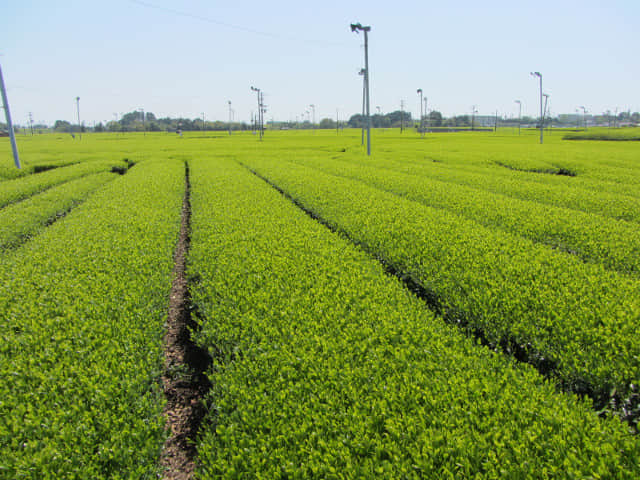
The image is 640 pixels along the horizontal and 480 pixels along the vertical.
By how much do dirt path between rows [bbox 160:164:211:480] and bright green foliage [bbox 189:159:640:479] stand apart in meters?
0.46

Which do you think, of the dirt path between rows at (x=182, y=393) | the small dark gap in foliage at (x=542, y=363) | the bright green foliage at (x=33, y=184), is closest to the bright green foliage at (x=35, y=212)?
the bright green foliage at (x=33, y=184)

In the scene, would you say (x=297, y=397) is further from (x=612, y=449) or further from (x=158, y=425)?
(x=612, y=449)

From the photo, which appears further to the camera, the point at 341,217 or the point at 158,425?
the point at 341,217

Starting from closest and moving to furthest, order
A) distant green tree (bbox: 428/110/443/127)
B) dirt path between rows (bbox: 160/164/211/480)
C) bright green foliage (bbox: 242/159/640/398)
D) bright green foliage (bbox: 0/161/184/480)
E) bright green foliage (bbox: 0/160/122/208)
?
1. bright green foliage (bbox: 0/161/184/480)
2. dirt path between rows (bbox: 160/164/211/480)
3. bright green foliage (bbox: 242/159/640/398)
4. bright green foliage (bbox: 0/160/122/208)
5. distant green tree (bbox: 428/110/443/127)

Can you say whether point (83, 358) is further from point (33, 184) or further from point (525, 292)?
point (33, 184)

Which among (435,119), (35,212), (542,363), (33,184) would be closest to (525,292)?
(542,363)

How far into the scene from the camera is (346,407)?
3.31 m

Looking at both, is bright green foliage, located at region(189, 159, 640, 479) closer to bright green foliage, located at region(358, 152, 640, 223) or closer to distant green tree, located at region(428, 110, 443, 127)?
bright green foliage, located at region(358, 152, 640, 223)

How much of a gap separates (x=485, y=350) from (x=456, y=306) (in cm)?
139

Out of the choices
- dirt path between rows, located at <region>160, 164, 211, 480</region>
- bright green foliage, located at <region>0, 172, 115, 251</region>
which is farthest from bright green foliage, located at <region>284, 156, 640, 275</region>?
bright green foliage, located at <region>0, 172, 115, 251</region>

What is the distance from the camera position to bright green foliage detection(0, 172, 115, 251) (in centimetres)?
1051

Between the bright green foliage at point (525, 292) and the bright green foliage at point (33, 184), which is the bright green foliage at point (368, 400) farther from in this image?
the bright green foliage at point (33, 184)

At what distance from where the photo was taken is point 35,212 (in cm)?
1229

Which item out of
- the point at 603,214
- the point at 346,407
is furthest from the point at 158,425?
the point at 603,214
